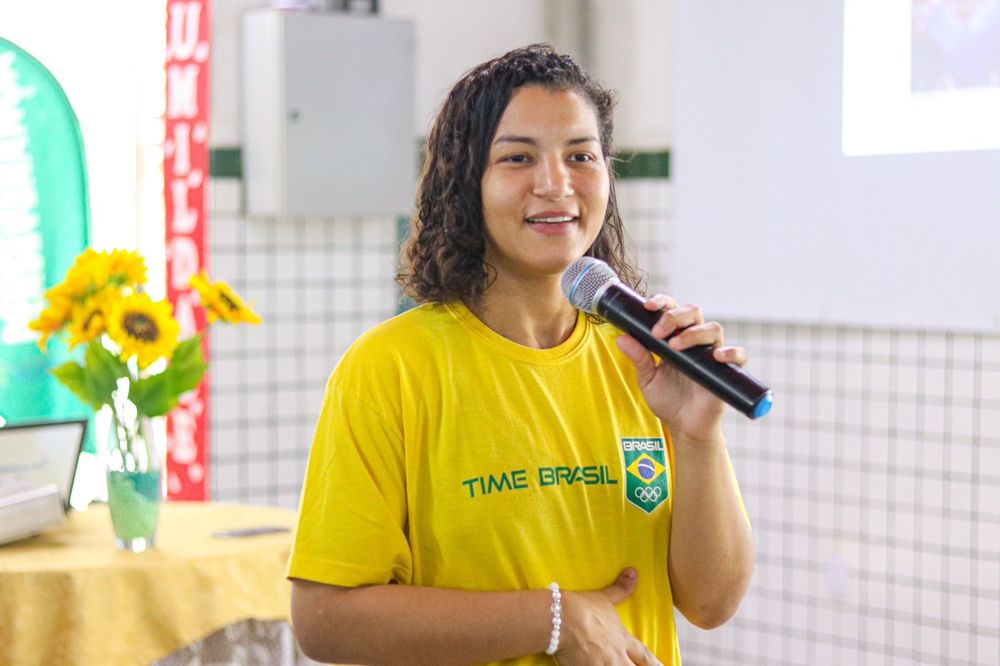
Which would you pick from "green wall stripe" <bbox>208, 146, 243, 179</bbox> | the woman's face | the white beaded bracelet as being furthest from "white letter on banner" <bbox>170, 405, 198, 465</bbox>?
the white beaded bracelet

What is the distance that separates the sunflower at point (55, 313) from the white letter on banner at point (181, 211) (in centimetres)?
122

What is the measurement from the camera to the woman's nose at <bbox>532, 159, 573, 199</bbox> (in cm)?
146

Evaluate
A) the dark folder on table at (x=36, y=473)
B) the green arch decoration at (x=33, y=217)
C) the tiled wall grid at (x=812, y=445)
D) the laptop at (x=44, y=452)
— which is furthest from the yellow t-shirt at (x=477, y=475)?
the tiled wall grid at (x=812, y=445)

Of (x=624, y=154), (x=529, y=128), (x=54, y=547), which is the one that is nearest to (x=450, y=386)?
(x=529, y=128)

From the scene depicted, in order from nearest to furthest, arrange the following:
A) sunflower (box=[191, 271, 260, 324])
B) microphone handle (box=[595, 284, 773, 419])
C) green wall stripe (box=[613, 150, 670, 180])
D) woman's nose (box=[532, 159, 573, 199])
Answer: microphone handle (box=[595, 284, 773, 419])
woman's nose (box=[532, 159, 573, 199])
sunflower (box=[191, 271, 260, 324])
green wall stripe (box=[613, 150, 670, 180])

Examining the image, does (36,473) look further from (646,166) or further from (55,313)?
(646,166)

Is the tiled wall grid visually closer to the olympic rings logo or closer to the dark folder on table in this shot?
the dark folder on table

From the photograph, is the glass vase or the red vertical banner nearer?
the glass vase

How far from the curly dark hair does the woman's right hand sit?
0.38 m

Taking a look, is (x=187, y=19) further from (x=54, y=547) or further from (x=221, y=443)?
(x=54, y=547)

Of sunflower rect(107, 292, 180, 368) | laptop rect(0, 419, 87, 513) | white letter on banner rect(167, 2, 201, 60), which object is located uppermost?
white letter on banner rect(167, 2, 201, 60)

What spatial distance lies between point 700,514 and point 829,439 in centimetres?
278

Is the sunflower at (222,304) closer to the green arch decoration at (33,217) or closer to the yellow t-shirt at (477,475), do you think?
the green arch decoration at (33,217)

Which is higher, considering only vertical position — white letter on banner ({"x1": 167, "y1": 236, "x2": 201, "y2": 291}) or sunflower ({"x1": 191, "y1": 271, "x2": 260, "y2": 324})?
white letter on banner ({"x1": 167, "y1": 236, "x2": 201, "y2": 291})
